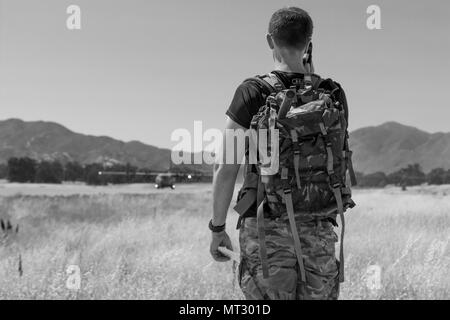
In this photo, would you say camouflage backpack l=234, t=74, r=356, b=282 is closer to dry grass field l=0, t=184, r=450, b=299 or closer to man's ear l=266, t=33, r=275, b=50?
man's ear l=266, t=33, r=275, b=50

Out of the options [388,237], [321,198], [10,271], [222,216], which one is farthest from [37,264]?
[388,237]

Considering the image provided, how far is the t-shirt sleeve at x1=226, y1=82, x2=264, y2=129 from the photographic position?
2.92 metres

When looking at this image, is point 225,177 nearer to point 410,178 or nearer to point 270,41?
point 270,41

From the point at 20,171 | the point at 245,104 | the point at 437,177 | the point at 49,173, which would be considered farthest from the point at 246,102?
the point at 437,177

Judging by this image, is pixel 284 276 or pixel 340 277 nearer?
pixel 284 276

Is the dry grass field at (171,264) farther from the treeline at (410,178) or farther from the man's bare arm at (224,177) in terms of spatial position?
the treeline at (410,178)

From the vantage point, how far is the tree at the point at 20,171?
1987 inches

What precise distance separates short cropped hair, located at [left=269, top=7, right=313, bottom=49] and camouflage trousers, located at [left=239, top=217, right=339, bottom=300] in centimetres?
105

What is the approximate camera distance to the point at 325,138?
9.92ft

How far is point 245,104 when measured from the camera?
2922mm

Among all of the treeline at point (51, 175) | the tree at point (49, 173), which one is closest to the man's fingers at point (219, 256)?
the treeline at point (51, 175)

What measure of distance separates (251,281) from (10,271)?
437cm

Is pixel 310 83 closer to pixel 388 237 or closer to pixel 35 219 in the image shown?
pixel 388 237

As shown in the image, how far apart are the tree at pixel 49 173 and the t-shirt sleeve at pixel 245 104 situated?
165ft
